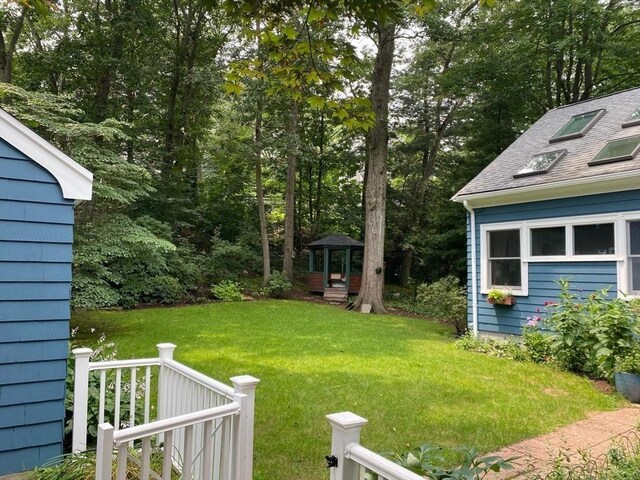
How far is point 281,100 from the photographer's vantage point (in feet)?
54.6

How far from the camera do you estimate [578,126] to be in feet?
27.2

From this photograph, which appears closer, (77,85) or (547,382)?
(547,382)

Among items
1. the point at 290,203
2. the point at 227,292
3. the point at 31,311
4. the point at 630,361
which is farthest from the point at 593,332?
the point at 290,203

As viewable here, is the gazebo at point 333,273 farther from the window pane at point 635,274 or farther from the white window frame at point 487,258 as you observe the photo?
the window pane at point 635,274

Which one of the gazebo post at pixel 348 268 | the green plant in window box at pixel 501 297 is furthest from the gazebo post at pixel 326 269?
the green plant in window box at pixel 501 297

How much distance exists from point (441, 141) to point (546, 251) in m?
13.1

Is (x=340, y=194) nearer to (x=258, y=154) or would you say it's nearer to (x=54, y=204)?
(x=258, y=154)

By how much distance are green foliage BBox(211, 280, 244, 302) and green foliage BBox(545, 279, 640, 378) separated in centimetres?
944

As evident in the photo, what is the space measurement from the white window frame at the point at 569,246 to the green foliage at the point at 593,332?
1.66 feet

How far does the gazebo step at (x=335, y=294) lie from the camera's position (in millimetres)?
15555

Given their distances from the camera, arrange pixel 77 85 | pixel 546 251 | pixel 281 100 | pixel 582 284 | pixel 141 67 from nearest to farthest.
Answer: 1. pixel 582 284
2. pixel 546 251
3. pixel 77 85
4. pixel 141 67
5. pixel 281 100

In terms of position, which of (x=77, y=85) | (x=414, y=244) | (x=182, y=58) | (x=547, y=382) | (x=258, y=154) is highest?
(x=182, y=58)

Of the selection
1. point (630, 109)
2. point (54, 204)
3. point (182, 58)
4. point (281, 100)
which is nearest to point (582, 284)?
point (630, 109)

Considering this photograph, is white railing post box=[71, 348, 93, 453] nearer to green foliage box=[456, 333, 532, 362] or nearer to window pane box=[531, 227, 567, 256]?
green foliage box=[456, 333, 532, 362]
